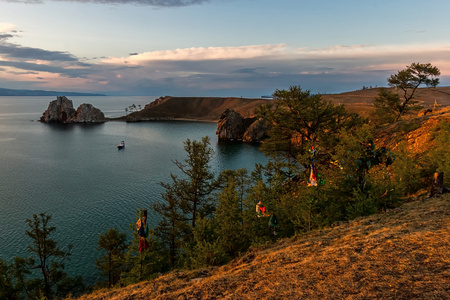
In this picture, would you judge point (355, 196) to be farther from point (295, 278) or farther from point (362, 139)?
point (295, 278)

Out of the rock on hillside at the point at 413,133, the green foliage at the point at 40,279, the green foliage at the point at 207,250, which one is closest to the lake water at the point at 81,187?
the green foliage at the point at 40,279

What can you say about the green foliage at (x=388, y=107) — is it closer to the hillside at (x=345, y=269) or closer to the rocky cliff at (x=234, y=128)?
the hillside at (x=345, y=269)

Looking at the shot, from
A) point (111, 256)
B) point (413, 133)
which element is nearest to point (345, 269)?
point (111, 256)

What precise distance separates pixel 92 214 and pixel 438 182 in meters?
50.1

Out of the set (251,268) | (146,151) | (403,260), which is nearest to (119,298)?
(251,268)

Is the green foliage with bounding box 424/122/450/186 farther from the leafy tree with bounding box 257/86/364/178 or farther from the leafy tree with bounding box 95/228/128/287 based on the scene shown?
the leafy tree with bounding box 95/228/128/287

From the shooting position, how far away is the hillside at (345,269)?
888 cm

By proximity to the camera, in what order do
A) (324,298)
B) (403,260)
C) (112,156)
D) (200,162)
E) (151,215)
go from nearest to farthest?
(324,298)
(403,260)
(200,162)
(151,215)
(112,156)

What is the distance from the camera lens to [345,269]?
1038 centimetres

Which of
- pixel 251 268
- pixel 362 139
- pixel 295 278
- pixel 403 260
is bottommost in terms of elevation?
pixel 251 268

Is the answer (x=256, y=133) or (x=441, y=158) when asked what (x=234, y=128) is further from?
(x=441, y=158)

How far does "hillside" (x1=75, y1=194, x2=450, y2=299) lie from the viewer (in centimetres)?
888

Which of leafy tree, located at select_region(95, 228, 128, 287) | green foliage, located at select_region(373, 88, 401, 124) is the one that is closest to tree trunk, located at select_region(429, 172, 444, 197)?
leafy tree, located at select_region(95, 228, 128, 287)

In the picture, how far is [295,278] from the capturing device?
10352mm
